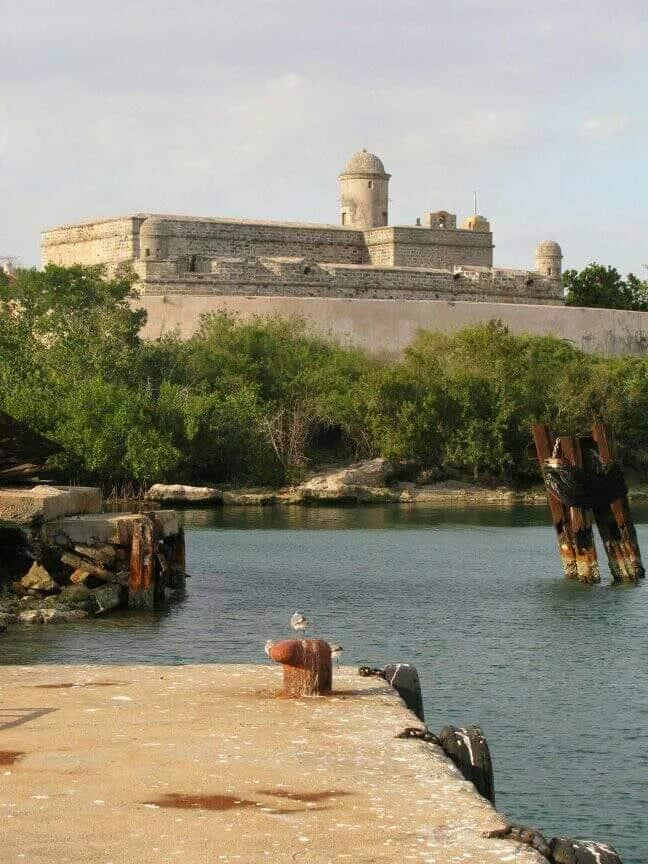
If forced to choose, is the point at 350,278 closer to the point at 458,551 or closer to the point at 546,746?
the point at 458,551

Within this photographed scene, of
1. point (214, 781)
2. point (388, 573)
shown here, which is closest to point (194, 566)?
point (388, 573)

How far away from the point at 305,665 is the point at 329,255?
39.3 meters

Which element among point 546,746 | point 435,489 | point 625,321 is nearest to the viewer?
point 546,746

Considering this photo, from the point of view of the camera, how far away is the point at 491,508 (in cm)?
3173

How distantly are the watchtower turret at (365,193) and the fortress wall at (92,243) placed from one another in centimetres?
759

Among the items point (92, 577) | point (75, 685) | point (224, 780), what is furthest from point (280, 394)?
point (224, 780)

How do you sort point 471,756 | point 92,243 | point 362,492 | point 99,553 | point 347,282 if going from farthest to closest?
point 92,243 < point 347,282 < point 362,492 < point 99,553 < point 471,756

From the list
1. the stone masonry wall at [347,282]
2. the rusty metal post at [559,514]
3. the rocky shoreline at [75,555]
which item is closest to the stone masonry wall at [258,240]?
the stone masonry wall at [347,282]

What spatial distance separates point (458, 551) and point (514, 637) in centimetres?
832

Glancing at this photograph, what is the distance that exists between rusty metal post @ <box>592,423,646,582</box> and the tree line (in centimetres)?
1372

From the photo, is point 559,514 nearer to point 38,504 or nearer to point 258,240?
point 38,504

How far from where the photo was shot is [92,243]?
45938 millimetres

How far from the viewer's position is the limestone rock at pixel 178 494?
30547mm

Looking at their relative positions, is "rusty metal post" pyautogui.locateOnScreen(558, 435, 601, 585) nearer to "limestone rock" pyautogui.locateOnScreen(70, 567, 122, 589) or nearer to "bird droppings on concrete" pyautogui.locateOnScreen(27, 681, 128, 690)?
"limestone rock" pyautogui.locateOnScreen(70, 567, 122, 589)
